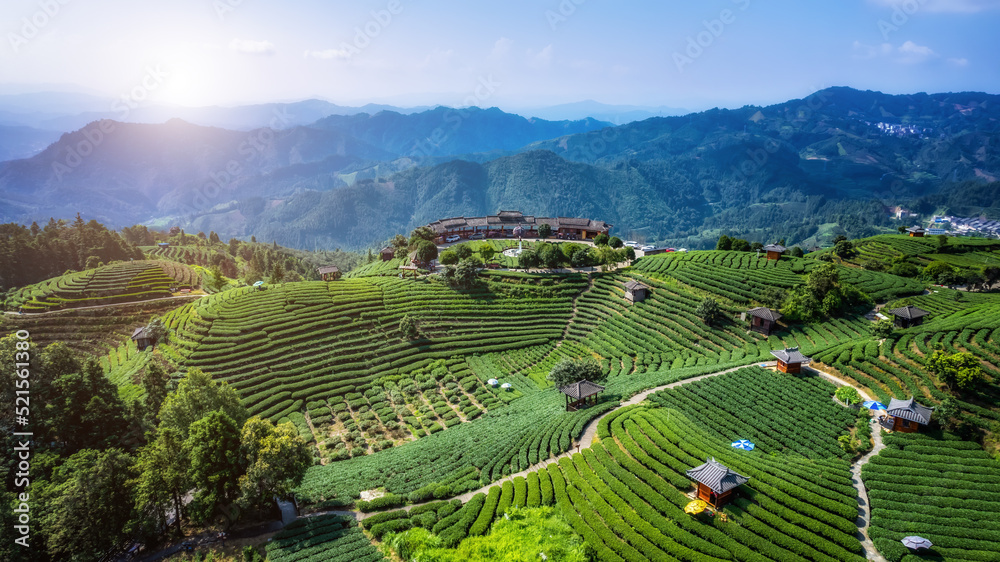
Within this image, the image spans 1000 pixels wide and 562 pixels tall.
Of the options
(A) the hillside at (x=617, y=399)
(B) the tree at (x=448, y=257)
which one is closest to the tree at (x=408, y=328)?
(A) the hillside at (x=617, y=399)

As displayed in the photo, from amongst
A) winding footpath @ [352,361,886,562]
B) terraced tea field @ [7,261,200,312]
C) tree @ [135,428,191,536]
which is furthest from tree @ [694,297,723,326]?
terraced tea field @ [7,261,200,312]

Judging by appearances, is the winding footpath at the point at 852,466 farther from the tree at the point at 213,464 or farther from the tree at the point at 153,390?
the tree at the point at 153,390

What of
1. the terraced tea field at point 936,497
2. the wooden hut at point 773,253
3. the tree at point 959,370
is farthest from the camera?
the wooden hut at point 773,253

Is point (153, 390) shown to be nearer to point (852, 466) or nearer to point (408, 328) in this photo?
point (408, 328)

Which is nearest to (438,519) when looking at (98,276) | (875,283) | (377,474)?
(377,474)

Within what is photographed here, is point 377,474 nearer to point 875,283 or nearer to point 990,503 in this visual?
point 990,503

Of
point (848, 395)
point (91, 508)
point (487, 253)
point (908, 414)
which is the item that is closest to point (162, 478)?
point (91, 508)

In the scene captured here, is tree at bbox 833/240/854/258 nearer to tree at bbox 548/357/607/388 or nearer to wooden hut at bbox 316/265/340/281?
tree at bbox 548/357/607/388
